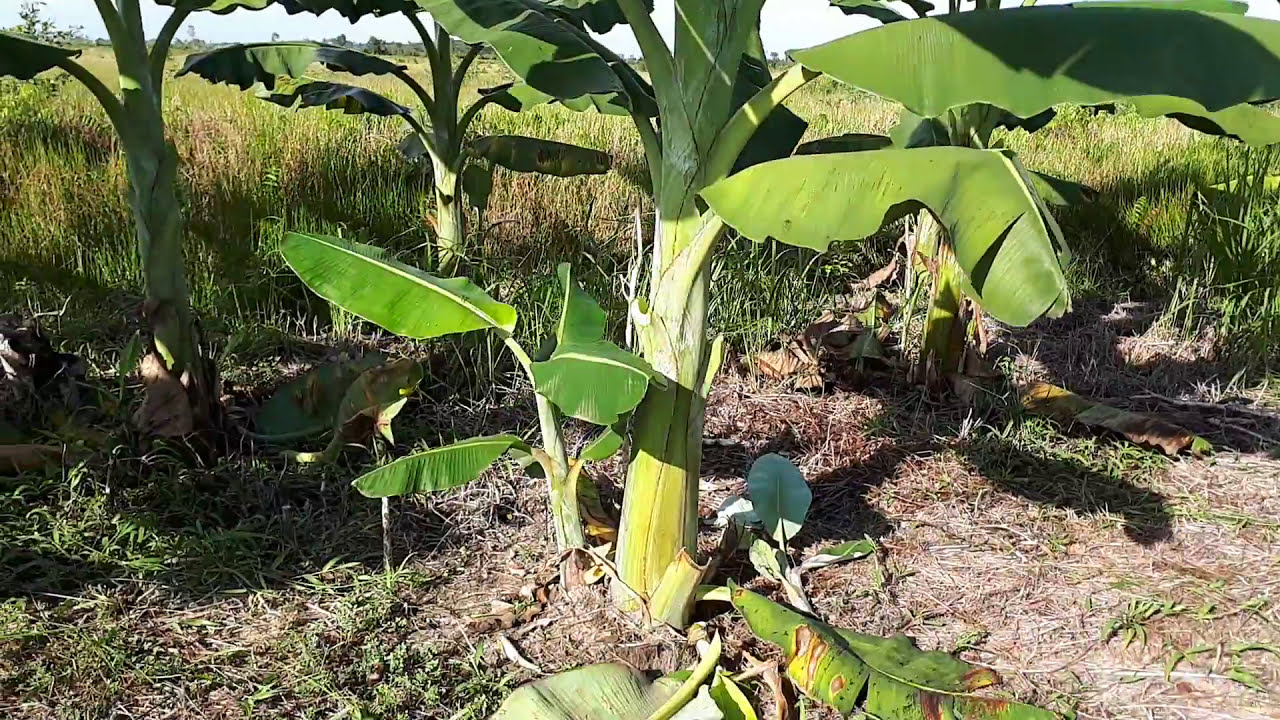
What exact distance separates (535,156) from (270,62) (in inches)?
45.3

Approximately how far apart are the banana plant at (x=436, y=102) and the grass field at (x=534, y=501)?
40 centimetres

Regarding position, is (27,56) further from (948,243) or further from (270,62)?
(948,243)

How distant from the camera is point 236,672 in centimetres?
204

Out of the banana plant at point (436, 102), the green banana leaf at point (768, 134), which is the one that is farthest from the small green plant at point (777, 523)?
the banana plant at point (436, 102)

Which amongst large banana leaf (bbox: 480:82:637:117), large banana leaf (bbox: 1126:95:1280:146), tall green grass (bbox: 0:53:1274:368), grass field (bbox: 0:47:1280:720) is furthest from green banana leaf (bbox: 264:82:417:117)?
large banana leaf (bbox: 1126:95:1280:146)

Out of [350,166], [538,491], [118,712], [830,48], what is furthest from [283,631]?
[350,166]

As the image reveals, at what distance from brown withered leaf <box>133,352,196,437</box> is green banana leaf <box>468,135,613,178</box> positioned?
69.5 inches

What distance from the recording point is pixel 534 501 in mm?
2818

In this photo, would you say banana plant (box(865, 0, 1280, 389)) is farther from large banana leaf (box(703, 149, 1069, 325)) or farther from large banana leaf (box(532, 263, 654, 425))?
large banana leaf (box(532, 263, 654, 425))

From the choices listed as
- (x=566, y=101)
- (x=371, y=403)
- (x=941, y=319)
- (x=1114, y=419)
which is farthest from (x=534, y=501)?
(x=1114, y=419)

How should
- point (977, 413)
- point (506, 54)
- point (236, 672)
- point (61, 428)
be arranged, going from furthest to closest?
1. point (977, 413)
2. point (61, 428)
3. point (506, 54)
4. point (236, 672)

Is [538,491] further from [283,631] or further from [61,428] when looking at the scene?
[61,428]

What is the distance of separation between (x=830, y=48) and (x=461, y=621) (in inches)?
64.8

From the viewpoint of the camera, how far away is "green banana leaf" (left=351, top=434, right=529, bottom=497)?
194 centimetres
